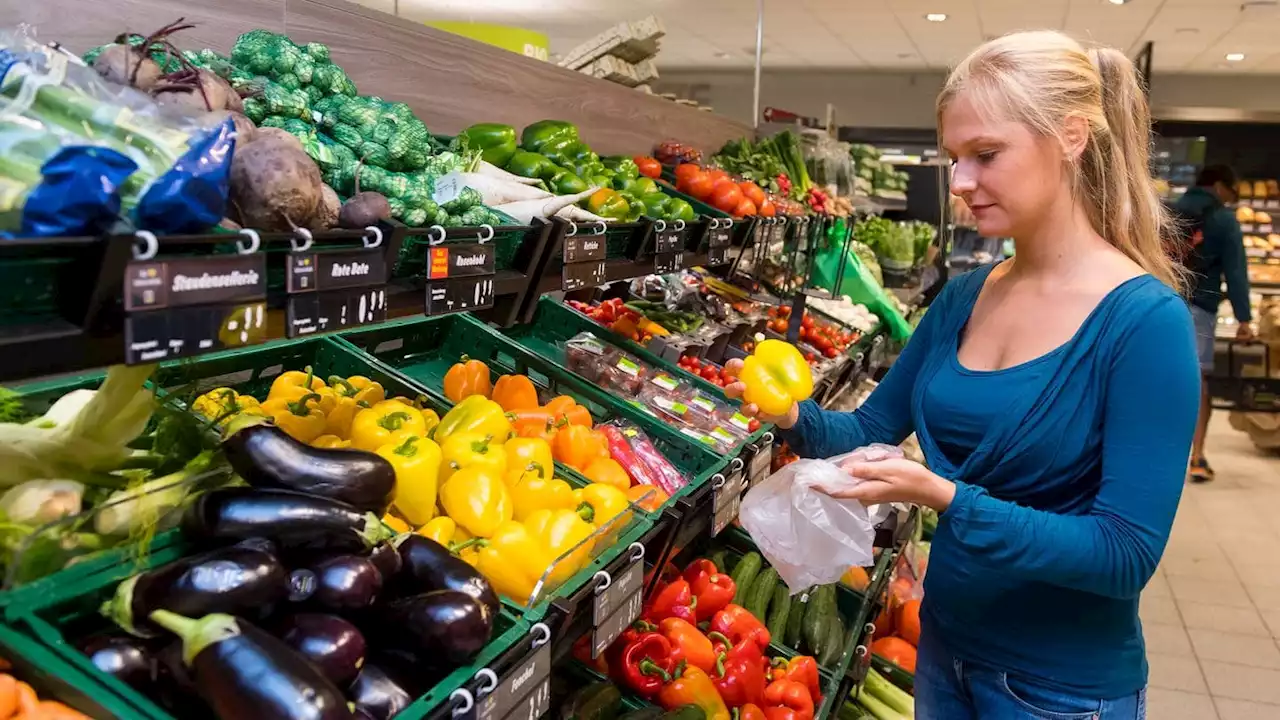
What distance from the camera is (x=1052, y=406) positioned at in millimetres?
1627

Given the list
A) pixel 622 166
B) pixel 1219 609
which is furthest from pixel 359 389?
pixel 1219 609

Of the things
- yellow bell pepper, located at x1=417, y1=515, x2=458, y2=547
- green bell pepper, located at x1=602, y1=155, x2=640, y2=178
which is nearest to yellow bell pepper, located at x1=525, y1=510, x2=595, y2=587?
yellow bell pepper, located at x1=417, y1=515, x2=458, y2=547

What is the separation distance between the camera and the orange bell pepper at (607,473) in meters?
2.24

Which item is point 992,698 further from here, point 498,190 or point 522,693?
point 498,190

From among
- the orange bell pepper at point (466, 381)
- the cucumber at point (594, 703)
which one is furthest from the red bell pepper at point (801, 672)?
the orange bell pepper at point (466, 381)

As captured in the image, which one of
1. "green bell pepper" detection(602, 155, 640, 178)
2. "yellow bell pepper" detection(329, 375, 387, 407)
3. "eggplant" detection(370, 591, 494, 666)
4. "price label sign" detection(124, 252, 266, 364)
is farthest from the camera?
"green bell pepper" detection(602, 155, 640, 178)

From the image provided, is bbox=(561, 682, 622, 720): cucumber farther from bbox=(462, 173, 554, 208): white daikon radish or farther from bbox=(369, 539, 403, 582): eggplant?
bbox=(462, 173, 554, 208): white daikon radish

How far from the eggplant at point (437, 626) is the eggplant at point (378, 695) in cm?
6

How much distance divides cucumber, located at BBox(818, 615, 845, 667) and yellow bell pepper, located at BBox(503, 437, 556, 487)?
118cm

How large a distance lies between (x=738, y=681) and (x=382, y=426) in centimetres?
119

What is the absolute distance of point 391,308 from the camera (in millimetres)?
1362

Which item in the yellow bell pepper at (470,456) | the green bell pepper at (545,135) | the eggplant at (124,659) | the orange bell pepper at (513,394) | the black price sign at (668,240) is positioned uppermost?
the green bell pepper at (545,135)

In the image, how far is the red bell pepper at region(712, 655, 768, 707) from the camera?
253cm

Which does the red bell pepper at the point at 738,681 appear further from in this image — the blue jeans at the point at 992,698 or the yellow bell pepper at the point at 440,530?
the yellow bell pepper at the point at 440,530
